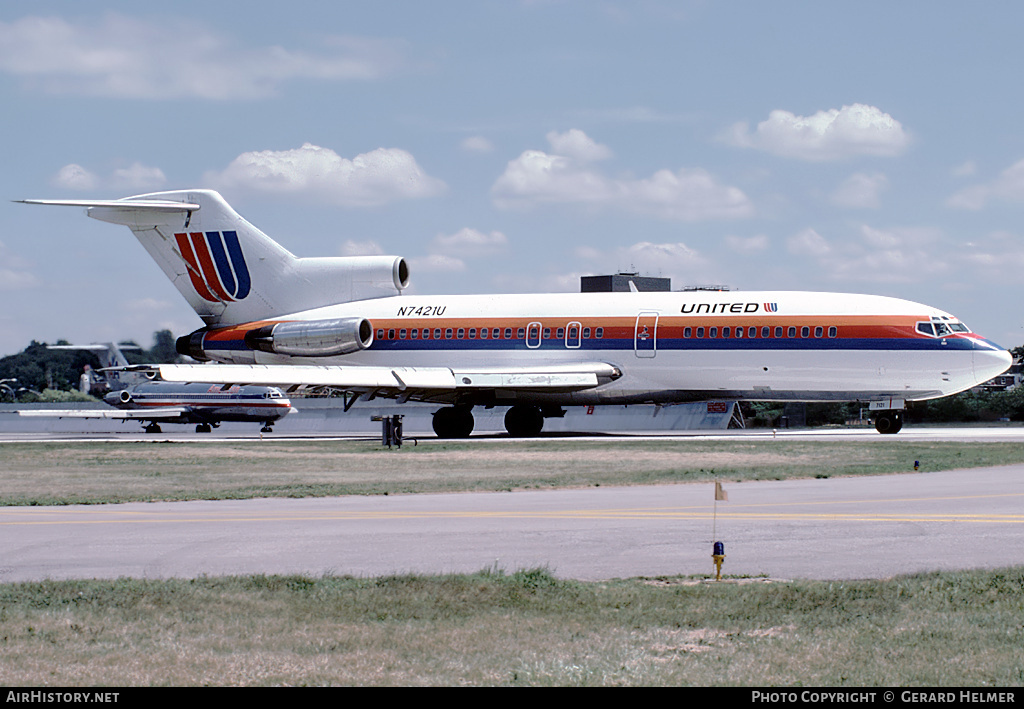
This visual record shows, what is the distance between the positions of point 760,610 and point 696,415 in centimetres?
5143

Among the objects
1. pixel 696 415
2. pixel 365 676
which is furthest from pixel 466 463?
pixel 696 415

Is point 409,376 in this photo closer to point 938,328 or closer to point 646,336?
point 646,336

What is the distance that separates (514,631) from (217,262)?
4166 cm

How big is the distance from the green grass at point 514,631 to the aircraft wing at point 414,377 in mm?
28908

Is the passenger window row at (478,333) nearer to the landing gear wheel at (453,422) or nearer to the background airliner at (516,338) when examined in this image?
the background airliner at (516,338)

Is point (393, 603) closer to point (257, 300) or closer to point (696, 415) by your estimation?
point (257, 300)

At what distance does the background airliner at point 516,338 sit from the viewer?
3866cm

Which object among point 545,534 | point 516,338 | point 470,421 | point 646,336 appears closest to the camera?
point 545,534

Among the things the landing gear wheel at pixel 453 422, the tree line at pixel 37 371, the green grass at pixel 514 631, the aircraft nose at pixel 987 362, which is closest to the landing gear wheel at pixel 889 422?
the aircraft nose at pixel 987 362

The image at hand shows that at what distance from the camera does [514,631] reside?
30.5 feet

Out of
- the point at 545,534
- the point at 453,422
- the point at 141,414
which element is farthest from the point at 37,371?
the point at 545,534

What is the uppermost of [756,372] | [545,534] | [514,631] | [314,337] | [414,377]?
[314,337]

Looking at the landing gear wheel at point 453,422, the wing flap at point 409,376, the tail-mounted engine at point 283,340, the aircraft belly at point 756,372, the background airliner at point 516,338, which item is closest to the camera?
the aircraft belly at point 756,372

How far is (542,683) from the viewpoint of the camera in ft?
25.1
